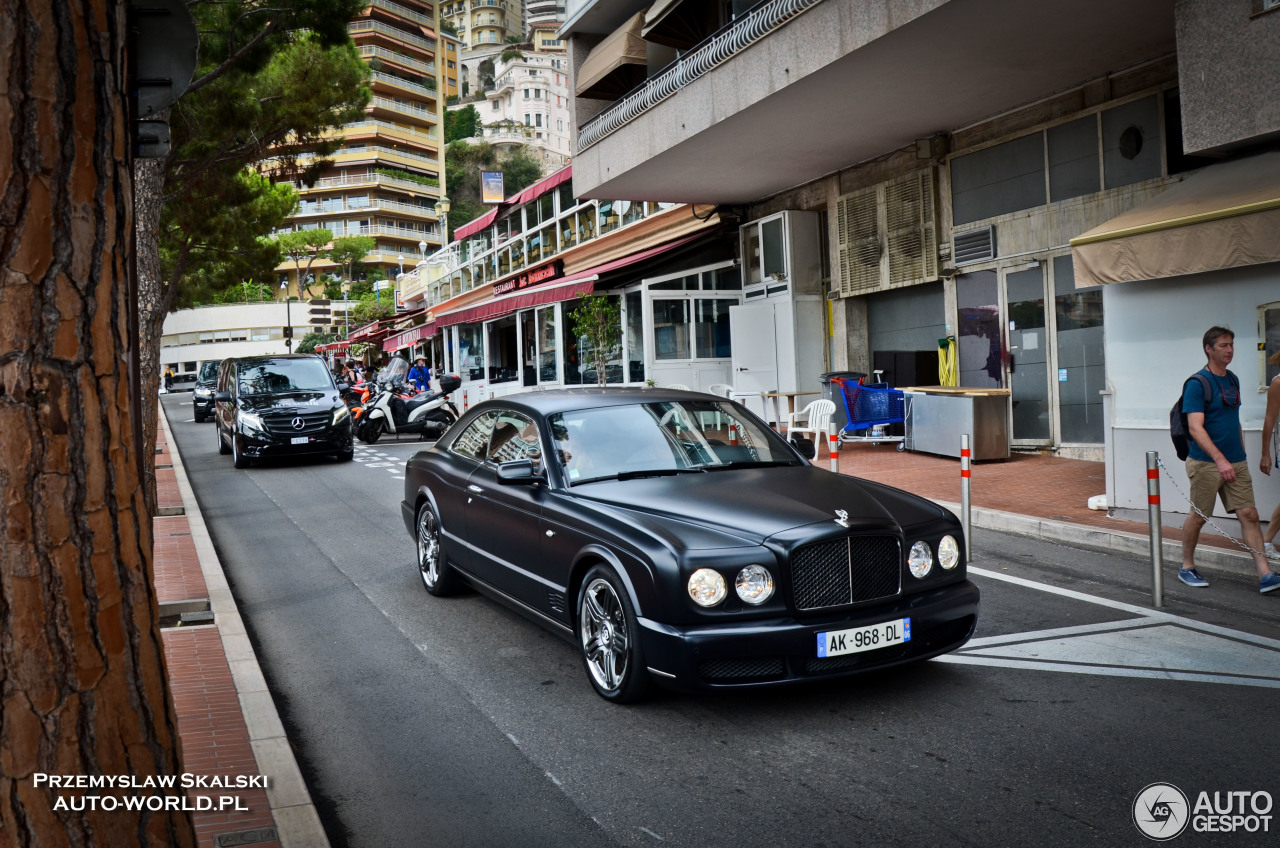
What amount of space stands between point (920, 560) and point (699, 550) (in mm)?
1140

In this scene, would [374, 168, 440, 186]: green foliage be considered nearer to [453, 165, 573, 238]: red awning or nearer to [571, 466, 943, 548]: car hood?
[453, 165, 573, 238]: red awning

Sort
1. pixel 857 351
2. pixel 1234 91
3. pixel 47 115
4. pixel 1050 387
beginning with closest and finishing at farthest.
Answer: pixel 47 115
pixel 1234 91
pixel 1050 387
pixel 857 351

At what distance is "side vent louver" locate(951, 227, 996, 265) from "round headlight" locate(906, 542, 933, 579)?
11099mm

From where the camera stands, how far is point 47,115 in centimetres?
244

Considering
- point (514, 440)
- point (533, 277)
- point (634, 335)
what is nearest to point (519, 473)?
point (514, 440)

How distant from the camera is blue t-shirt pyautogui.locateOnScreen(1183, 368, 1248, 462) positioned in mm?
7145

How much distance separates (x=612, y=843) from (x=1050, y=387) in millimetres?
12096

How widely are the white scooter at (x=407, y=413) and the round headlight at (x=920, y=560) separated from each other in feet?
57.0

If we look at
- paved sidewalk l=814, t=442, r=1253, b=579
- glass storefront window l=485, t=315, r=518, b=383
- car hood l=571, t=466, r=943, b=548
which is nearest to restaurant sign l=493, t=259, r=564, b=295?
glass storefront window l=485, t=315, r=518, b=383

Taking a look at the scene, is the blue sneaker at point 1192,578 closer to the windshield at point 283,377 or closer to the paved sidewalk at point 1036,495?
the paved sidewalk at point 1036,495

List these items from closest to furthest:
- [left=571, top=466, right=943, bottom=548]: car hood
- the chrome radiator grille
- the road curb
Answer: the chrome radiator grille → [left=571, top=466, right=943, bottom=548]: car hood → the road curb

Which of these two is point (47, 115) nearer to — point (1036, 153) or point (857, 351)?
point (1036, 153)

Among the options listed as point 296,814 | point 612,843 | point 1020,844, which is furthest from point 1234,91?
point 296,814

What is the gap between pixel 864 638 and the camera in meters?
4.62
